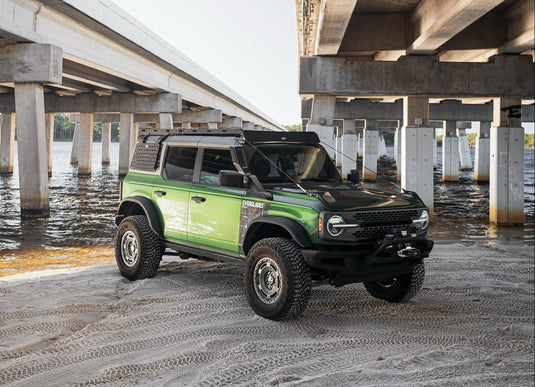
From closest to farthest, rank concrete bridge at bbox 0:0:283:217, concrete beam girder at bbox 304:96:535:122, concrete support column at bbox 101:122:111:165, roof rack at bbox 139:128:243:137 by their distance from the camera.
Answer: roof rack at bbox 139:128:243:137 → concrete bridge at bbox 0:0:283:217 → concrete beam girder at bbox 304:96:535:122 → concrete support column at bbox 101:122:111:165

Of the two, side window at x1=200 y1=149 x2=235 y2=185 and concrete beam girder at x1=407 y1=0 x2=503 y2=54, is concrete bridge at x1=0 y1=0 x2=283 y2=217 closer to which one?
concrete beam girder at x1=407 y1=0 x2=503 y2=54

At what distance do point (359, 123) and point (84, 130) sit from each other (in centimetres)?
3305

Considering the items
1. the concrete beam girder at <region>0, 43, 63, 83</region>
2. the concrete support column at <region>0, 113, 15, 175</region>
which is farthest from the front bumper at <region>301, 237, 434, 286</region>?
the concrete support column at <region>0, 113, 15, 175</region>

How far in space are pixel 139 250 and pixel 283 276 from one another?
2.77 m

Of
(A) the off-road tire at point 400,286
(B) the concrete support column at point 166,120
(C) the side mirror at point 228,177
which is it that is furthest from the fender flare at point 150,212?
(B) the concrete support column at point 166,120

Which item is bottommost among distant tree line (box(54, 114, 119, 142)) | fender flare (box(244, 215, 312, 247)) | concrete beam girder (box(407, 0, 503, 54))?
fender flare (box(244, 215, 312, 247))

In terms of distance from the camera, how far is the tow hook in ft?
21.9

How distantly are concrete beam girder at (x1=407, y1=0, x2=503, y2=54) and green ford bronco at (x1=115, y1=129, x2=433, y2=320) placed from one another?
507cm

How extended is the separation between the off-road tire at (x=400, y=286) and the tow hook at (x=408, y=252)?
2.03 ft

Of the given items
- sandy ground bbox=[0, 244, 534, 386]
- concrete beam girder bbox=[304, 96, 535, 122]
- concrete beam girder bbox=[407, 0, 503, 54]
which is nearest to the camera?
sandy ground bbox=[0, 244, 534, 386]

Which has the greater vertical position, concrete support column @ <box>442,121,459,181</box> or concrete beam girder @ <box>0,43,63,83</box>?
concrete beam girder @ <box>0,43,63,83</box>

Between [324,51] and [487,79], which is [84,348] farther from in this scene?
[487,79]

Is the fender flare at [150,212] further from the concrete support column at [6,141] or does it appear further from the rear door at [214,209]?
the concrete support column at [6,141]

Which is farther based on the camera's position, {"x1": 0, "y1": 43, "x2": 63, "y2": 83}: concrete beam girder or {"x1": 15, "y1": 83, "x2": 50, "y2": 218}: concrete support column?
{"x1": 15, "y1": 83, "x2": 50, "y2": 218}: concrete support column
